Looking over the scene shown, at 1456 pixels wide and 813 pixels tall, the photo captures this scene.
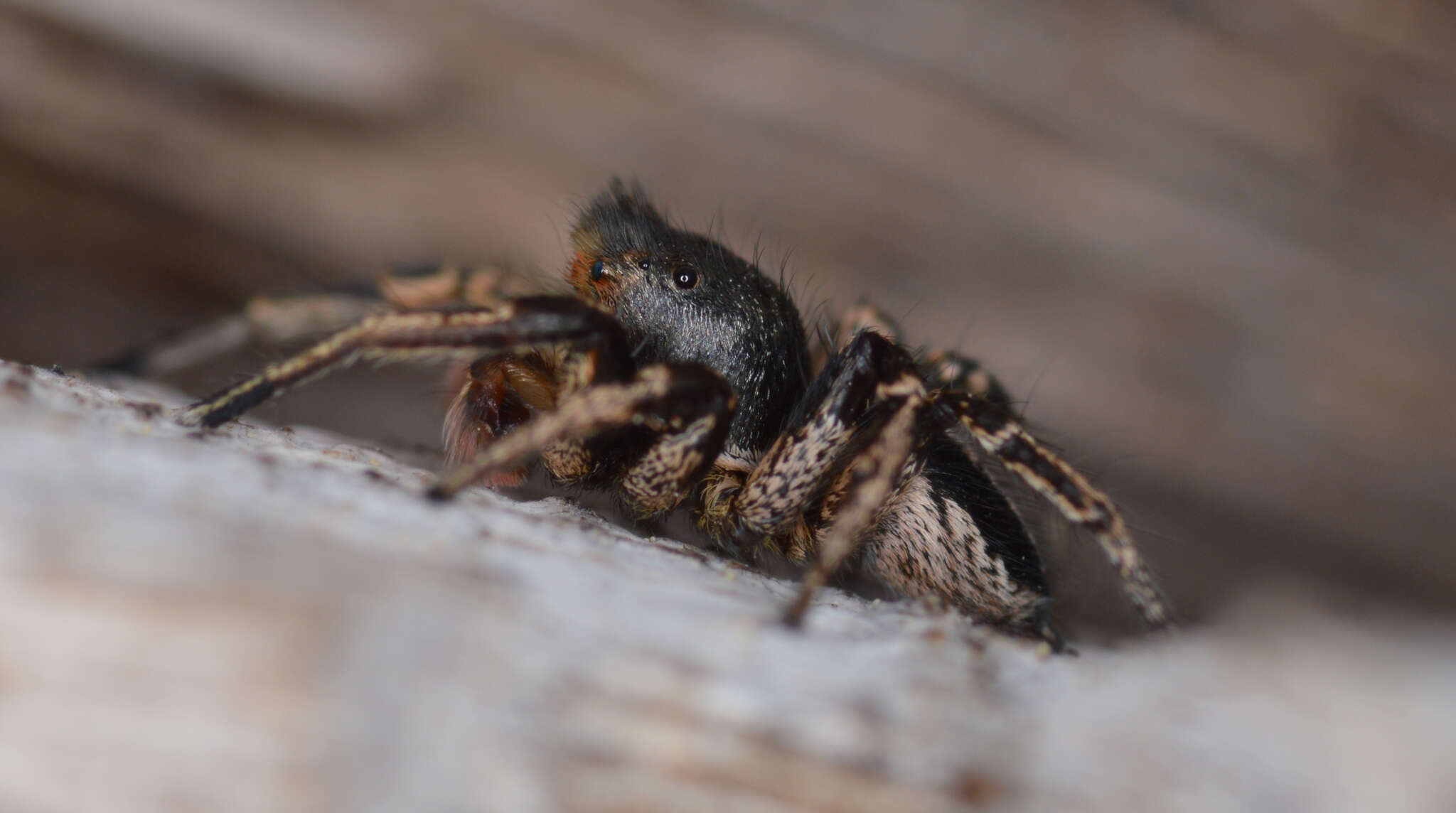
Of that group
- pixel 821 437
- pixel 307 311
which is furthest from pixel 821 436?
pixel 307 311

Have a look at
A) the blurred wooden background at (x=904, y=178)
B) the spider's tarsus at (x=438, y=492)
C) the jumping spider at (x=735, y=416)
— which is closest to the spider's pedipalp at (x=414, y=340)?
the jumping spider at (x=735, y=416)

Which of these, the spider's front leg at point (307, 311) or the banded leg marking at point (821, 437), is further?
the spider's front leg at point (307, 311)

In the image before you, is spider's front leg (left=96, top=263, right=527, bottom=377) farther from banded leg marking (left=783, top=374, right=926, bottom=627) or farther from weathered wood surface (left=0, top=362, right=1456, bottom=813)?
banded leg marking (left=783, top=374, right=926, bottom=627)

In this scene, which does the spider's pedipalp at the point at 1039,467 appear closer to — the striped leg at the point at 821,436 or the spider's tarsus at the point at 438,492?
the striped leg at the point at 821,436

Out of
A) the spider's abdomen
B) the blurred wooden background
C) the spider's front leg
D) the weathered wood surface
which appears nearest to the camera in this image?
the weathered wood surface

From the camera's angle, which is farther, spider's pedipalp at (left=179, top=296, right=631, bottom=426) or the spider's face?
the spider's face

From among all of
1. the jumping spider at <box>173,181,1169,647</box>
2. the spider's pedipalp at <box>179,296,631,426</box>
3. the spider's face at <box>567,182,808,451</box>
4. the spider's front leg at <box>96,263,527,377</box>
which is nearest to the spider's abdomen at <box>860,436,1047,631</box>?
the jumping spider at <box>173,181,1169,647</box>

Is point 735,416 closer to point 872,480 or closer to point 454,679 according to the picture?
point 872,480
